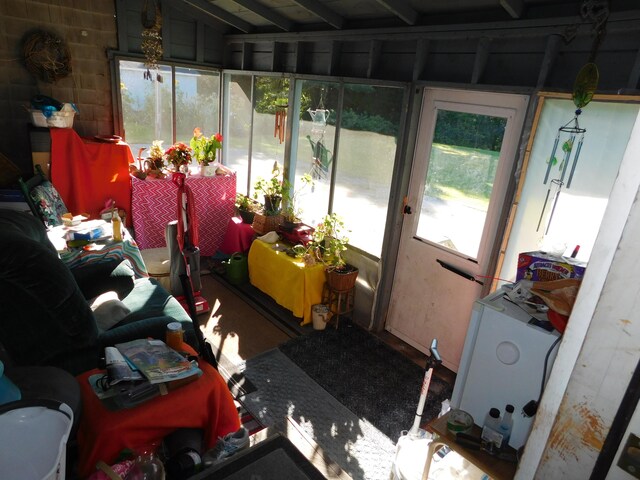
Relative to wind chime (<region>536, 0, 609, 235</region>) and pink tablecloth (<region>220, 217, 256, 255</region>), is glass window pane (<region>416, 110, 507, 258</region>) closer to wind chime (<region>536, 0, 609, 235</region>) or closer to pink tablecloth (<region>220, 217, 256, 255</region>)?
wind chime (<region>536, 0, 609, 235</region>)

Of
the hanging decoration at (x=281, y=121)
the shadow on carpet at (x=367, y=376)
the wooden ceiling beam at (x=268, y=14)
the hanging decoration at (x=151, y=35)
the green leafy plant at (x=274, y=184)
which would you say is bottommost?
the shadow on carpet at (x=367, y=376)

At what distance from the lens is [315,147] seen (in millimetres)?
4547

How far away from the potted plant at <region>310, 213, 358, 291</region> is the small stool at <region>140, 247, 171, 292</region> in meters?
1.47

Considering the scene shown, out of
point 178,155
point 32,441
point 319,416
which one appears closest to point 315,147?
point 178,155

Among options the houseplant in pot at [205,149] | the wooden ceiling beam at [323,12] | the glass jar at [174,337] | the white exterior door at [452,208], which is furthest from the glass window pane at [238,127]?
the glass jar at [174,337]

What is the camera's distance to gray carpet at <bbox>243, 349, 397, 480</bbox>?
8.76 ft

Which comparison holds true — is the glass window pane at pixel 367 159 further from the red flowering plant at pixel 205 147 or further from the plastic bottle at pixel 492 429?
the plastic bottle at pixel 492 429

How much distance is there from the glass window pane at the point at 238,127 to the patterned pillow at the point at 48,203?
2.23m

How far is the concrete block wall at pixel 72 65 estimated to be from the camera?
4.29 m

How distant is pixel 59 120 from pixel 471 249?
4.26 m

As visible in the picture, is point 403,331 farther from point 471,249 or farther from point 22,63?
point 22,63

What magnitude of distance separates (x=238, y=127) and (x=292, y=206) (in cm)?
167

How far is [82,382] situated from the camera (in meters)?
2.00

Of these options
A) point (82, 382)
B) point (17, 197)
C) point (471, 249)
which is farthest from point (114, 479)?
point (17, 197)
